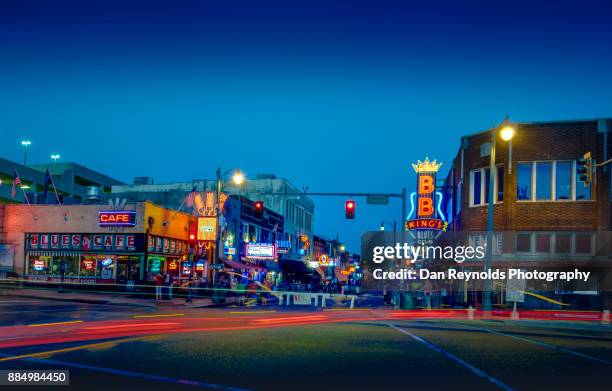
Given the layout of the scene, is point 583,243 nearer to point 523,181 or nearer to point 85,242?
point 523,181

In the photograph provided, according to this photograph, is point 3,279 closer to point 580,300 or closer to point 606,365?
point 580,300

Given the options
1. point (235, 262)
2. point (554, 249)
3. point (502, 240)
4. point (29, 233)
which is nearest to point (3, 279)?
point (29, 233)

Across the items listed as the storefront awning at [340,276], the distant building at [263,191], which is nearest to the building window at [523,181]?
the distant building at [263,191]

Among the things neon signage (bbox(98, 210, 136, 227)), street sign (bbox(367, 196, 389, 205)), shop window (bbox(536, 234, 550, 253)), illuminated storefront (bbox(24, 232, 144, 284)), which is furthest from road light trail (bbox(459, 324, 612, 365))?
illuminated storefront (bbox(24, 232, 144, 284))

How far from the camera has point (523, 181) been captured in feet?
104

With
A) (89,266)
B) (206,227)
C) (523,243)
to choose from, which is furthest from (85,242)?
(523,243)

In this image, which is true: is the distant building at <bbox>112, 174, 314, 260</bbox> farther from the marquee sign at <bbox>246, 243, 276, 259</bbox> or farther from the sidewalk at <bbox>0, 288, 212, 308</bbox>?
the sidewalk at <bbox>0, 288, 212, 308</bbox>

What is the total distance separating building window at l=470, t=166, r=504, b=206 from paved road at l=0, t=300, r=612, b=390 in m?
14.3

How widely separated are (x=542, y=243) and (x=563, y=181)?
3.48m

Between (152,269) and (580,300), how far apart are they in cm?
2785

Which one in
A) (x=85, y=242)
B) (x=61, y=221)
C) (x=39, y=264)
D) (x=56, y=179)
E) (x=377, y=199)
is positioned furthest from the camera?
(x=56, y=179)

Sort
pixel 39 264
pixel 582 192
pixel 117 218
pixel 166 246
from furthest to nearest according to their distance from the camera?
pixel 166 246 → pixel 39 264 → pixel 117 218 → pixel 582 192

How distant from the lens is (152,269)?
4188cm

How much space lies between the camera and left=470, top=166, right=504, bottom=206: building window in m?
32.8
